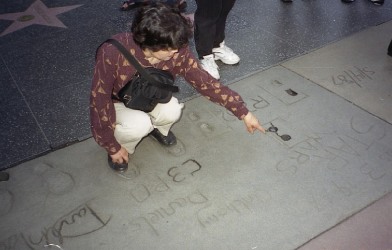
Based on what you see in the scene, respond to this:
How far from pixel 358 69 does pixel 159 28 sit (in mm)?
2130

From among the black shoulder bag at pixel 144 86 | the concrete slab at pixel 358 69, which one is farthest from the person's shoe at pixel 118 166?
the concrete slab at pixel 358 69

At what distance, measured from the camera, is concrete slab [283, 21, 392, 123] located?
271 centimetres

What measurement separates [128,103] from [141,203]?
0.57 meters

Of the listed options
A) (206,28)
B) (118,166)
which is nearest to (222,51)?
(206,28)

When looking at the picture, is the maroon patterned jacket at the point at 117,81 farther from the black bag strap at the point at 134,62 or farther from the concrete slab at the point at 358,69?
the concrete slab at the point at 358,69

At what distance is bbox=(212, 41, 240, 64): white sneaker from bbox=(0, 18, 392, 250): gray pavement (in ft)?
1.75

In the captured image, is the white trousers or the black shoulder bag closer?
the black shoulder bag

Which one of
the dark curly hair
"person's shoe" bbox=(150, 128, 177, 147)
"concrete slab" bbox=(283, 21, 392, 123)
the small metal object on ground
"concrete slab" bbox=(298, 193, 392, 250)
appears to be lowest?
the small metal object on ground

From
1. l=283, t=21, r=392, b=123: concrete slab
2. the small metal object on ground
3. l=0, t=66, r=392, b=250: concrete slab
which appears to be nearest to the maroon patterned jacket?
l=0, t=66, r=392, b=250: concrete slab

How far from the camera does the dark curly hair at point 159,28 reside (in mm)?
1594

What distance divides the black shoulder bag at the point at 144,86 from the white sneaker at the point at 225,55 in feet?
4.26

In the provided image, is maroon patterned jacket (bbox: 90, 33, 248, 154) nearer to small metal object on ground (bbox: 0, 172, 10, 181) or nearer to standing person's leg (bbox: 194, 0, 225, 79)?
small metal object on ground (bbox: 0, 172, 10, 181)

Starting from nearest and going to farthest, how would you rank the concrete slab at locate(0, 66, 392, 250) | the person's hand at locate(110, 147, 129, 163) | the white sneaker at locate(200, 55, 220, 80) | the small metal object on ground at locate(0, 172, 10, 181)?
1. the concrete slab at locate(0, 66, 392, 250)
2. the person's hand at locate(110, 147, 129, 163)
3. the small metal object on ground at locate(0, 172, 10, 181)
4. the white sneaker at locate(200, 55, 220, 80)

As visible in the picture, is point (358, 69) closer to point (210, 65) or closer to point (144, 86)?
point (210, 65)
